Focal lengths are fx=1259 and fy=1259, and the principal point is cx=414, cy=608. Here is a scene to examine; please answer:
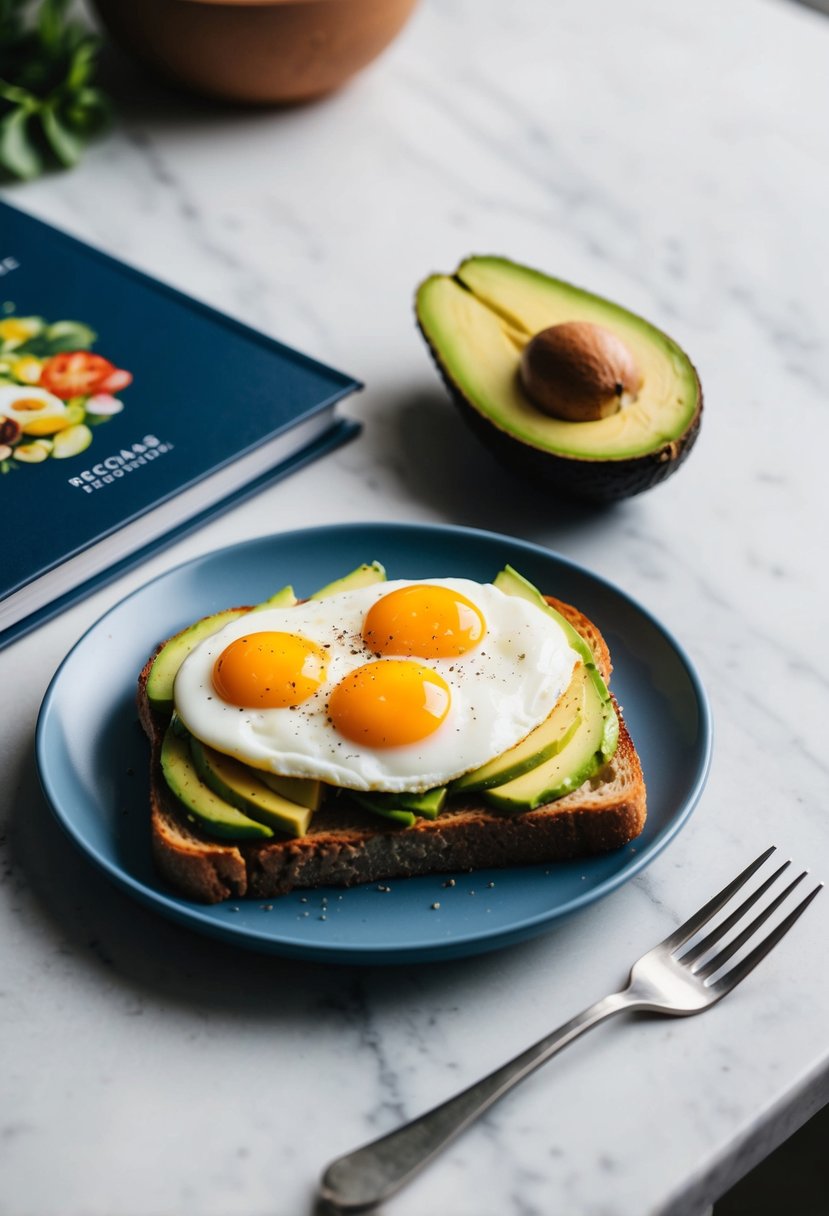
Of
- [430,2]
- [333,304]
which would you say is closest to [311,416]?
[333,304]

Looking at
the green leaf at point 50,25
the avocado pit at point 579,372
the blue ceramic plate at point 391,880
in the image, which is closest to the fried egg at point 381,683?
the blue ceramic plate at point 391,880

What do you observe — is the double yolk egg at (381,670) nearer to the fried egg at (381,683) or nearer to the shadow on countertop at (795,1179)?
the fried egg at (381,683)

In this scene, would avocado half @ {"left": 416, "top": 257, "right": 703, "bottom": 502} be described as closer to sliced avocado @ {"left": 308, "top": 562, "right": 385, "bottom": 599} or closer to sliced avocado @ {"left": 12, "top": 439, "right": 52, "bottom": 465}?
sliced avocado @ {"left": 308, "top": 562, "right": 385, "bottom": 599}

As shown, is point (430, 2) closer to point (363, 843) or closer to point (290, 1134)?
point (363, 843)

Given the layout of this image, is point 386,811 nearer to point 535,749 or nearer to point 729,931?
point 535,749

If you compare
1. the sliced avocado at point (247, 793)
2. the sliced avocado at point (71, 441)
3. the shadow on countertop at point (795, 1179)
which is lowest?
the shadow on countertop at point (795, 1179)

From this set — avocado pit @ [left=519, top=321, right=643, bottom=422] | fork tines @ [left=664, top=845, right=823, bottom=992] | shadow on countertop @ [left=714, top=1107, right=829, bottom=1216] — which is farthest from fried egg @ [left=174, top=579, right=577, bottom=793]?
shadow on countertop @ [left=714, top=1107, right=829, bottom=1216]

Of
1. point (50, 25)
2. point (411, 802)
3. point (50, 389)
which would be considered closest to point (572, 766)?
point (411, 802)
